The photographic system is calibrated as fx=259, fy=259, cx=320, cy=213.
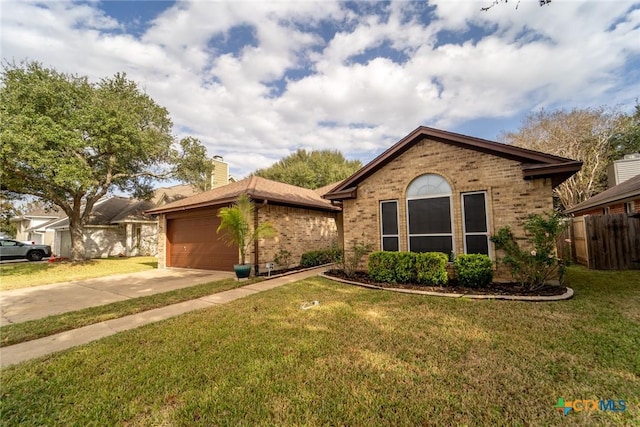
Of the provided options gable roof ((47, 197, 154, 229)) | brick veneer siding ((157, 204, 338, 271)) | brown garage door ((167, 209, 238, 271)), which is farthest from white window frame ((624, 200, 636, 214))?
gable roof ((47, 197, 154, 229))

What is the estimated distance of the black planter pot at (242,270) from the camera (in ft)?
29.1

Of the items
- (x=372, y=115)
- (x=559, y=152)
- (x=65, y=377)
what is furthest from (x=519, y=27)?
(x=559, y=152)

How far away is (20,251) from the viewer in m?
18.7

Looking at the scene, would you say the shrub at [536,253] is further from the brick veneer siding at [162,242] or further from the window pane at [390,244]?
the brick veneer siding at [162,242]

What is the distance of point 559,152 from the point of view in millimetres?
20391

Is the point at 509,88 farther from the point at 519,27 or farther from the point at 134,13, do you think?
the point at 134,13

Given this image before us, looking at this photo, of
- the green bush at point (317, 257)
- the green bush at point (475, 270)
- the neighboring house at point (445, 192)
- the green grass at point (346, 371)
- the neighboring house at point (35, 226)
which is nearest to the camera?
Answer: the green grass at point (346, 371)

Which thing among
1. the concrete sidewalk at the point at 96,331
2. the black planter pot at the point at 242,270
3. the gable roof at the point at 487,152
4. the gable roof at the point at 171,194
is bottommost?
the concrete sidewalk at the point at 96,331

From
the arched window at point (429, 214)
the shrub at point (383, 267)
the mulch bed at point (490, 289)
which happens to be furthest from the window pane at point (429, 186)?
the mulch bed at point (490, 289)

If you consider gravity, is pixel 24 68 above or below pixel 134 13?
above

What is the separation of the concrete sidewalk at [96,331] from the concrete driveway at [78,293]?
1.90 m

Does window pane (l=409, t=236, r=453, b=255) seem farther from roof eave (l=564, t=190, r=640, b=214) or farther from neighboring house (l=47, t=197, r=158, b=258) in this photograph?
neighboring house (l=47, t=197, r=158, b=258)

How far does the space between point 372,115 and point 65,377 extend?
17.2 meters

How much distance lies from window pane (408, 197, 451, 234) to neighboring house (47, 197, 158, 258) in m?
21.6
